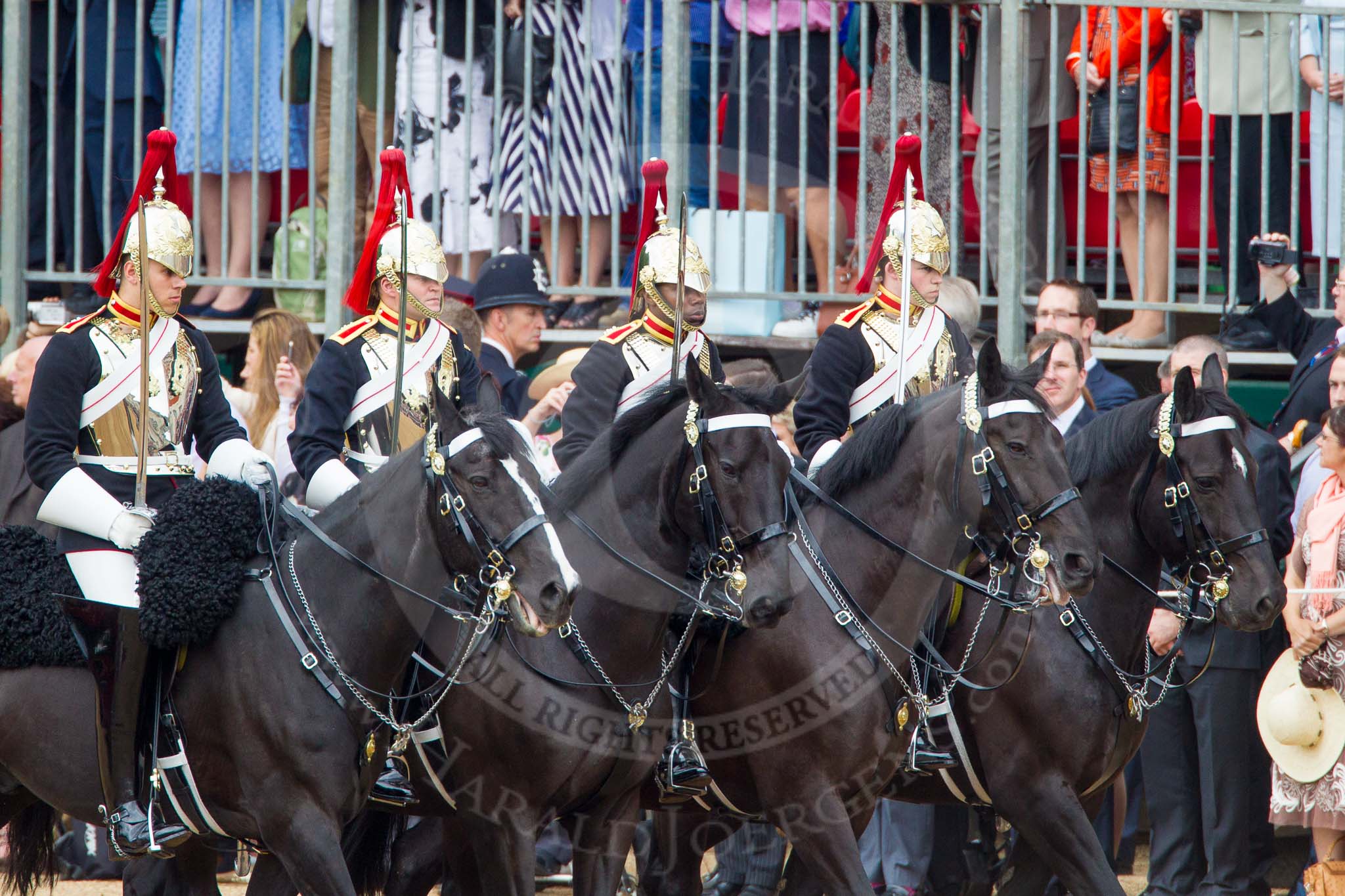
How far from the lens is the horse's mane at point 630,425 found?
558cm

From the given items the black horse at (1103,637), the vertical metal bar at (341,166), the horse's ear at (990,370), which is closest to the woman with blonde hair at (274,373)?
the vertical metal bar at (341,166)

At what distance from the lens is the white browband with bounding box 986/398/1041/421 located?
5738mm

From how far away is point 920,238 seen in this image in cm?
689

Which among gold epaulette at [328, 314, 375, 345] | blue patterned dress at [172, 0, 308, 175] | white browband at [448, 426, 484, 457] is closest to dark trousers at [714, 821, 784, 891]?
gold epaulette at [328, 314, 375, 345]

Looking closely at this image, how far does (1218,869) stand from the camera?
24.5 ft

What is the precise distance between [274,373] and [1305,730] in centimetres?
453

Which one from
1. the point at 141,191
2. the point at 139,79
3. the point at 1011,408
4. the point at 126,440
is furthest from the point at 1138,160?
the point at 126,440

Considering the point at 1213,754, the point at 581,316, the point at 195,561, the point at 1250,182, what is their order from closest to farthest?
the point at 195,561
the point at 1213,754
the point at 1250,182
the point at 581,316

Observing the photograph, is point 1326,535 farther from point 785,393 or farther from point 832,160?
point 832,160

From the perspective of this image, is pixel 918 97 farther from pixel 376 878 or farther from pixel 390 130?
pixel 376 878

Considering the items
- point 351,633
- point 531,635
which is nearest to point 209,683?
point 351,633

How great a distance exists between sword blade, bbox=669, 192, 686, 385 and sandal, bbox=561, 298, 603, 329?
122 inches

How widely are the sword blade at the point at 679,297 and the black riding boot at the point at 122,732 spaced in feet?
5.64

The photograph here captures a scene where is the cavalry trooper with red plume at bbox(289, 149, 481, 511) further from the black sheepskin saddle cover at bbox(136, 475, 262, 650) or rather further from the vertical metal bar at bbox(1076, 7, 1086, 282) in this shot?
the vertical metal bar at bbox(1076, 7, 1086, 282)
